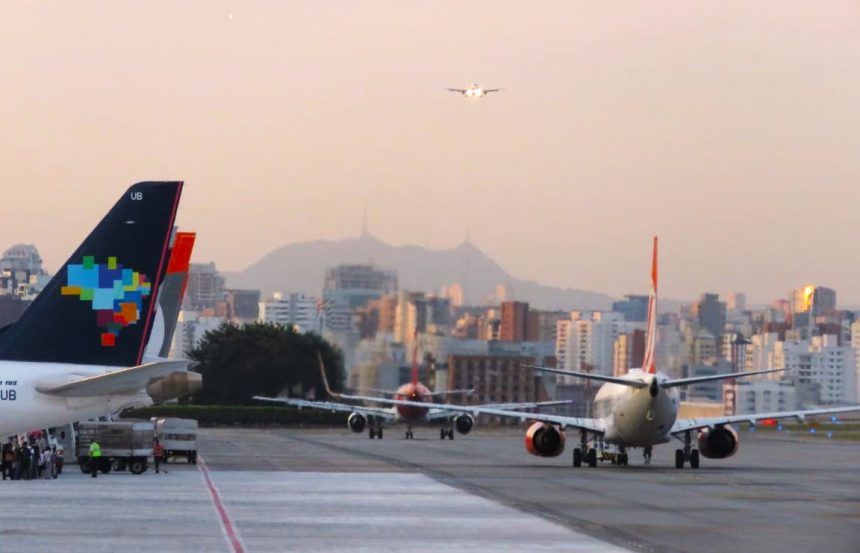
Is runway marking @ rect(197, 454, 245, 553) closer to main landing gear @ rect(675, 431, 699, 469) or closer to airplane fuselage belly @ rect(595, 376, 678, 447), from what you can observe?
airplane fuselage belly @ rect(595, 376, 678, 447)

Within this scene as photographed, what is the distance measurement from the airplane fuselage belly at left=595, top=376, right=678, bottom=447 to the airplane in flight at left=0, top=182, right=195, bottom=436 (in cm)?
3172

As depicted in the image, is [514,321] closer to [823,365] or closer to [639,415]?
[639,415]

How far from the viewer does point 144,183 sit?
39.8 meters

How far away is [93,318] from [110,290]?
0.78 metres

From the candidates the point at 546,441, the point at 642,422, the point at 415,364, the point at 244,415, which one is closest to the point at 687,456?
the point at 546,441

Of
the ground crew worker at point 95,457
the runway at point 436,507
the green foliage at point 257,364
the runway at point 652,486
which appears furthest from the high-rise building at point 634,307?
the ground crew worker at point 95,457

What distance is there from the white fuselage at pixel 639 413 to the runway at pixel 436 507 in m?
1.65

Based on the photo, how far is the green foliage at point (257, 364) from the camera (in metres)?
123

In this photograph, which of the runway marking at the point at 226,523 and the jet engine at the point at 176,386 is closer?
the runway marking at the point at 226,523

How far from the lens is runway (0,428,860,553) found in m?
37.0

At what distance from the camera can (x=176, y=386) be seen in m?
58.5

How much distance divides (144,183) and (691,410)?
326ft

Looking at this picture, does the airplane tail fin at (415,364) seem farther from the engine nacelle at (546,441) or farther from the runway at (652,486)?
the engine nacelle at (546,441)

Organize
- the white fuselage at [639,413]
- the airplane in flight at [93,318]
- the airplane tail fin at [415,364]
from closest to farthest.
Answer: the airplane in flight at [93,318] → the white fuselage at [639,413] → the airplane tail fin at [415,364]
